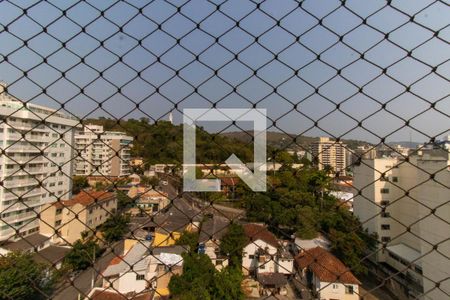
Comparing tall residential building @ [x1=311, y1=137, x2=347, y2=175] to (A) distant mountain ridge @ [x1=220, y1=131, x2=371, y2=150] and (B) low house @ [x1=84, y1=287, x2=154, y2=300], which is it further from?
(B) low house @ [x1=84, y1=287, x2=154, y2=300]

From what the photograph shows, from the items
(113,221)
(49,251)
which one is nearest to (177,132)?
(113,221)

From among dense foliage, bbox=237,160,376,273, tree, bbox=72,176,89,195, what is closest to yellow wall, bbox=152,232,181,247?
dense foliage, bbox=237,160,376,273

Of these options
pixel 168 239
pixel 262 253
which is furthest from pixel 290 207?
pixel 168 239

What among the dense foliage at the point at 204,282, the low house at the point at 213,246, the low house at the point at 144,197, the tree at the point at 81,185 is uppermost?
the low house at the point at 144,197

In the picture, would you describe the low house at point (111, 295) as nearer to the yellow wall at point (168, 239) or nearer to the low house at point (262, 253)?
the yellow wall at point (168, 239)

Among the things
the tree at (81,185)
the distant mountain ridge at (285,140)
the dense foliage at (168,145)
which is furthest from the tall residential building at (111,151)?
the distant mountain ridge at (285,140)

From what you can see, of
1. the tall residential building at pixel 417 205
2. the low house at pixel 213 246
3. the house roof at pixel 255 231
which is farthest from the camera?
the low house at pixel 213 246
